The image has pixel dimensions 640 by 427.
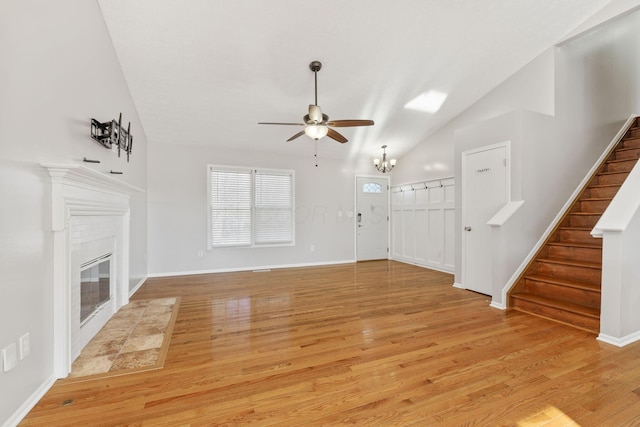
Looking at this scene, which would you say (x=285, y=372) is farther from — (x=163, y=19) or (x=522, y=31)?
(x=522, y=31)

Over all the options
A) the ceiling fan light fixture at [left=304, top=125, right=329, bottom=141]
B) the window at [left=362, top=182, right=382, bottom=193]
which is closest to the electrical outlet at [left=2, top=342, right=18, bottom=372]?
the ceiling fan light fixture at [left=304, top=125, right=329, bottom=141]

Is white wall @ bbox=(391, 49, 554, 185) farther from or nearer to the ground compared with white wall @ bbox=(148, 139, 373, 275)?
farther from the ground

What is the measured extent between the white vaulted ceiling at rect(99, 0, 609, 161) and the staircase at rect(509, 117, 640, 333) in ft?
6.81

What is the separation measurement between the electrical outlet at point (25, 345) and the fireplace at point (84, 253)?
300 millimetres

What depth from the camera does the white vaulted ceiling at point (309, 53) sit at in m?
3.13

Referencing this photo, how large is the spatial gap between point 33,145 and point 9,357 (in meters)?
1.25

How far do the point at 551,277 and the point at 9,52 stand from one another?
5246 millimetres

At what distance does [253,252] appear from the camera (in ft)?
20.0

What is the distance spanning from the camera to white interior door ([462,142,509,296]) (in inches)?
152

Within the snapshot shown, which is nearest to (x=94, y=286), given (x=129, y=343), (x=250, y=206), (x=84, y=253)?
(x=84, y=253)

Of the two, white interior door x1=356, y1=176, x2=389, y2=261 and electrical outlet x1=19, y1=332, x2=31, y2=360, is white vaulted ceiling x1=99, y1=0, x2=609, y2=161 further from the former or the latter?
electrical outlet x1=19, y1=332, x2=31, y2=360

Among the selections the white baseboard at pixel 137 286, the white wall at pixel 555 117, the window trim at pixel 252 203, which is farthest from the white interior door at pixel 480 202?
the white baseboard at pixel 137 286

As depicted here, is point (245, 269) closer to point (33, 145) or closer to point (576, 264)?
point (33, 145)

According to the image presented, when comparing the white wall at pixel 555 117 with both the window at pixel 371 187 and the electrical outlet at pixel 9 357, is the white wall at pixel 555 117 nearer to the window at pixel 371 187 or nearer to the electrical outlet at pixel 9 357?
the window at pixel 371 187
